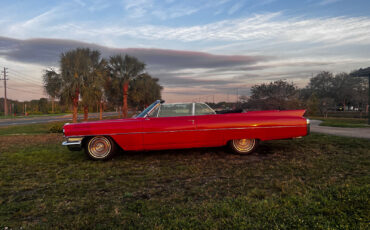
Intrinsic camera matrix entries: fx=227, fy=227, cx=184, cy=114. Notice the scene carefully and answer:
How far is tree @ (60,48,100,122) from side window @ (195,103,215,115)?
11125 mm

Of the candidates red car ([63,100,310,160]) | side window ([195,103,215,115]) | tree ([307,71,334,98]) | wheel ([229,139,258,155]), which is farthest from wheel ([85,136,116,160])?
tree ([307,71,334,98])

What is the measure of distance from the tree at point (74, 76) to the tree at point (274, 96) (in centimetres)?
1221

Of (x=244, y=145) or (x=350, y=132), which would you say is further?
(x=350, y=132)

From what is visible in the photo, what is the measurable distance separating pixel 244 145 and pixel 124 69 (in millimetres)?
19981

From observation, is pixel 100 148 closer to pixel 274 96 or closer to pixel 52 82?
pixel 52 82

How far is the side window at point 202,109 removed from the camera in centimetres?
576

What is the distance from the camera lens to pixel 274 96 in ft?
58.6

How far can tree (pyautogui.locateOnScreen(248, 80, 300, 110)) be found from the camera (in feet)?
54.4

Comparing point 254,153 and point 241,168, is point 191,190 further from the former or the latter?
point 254,153

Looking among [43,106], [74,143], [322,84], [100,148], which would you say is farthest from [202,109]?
[43,106]

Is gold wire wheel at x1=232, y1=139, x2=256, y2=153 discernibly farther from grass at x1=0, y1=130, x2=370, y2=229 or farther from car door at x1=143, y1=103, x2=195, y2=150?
car door at x1=143, y1=103, x2=195, y2=150

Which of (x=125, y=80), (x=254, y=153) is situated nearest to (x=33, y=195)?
(x=254, y=153)

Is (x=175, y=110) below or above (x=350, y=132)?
above

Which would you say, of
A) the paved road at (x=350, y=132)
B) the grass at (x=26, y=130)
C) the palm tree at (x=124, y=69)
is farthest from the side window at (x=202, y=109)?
the palm tree at (x=124, y=69)
